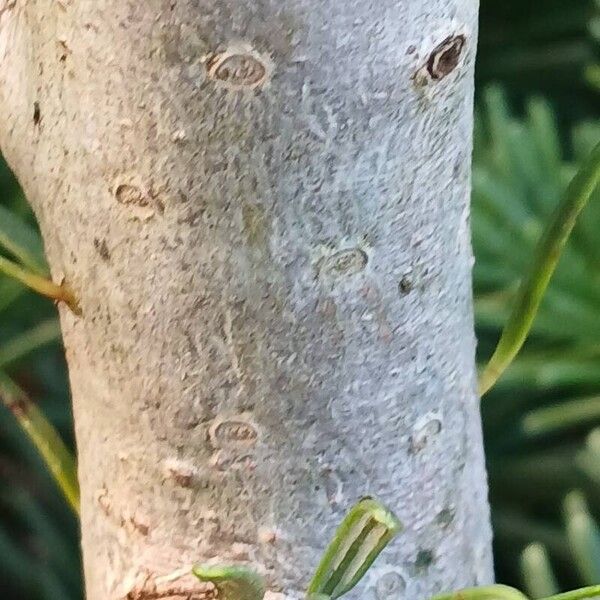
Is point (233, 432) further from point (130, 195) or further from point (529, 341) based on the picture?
point (529, 341)

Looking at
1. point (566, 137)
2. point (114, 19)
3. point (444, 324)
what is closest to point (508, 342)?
point (444, 324)

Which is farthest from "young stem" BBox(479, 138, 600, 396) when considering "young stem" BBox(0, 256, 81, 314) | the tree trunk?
"young stem" BBox(0, 256, 81, 314)

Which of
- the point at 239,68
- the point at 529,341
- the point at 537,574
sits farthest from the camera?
the point at 529,341

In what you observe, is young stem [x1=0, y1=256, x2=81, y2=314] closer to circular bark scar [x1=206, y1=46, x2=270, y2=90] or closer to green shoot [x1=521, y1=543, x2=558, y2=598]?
circular bark scar [x1=206, y1=46, x2=270, y2=90]

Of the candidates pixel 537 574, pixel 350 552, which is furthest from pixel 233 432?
pixel 537 574

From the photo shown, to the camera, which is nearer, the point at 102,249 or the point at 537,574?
the point at 102,249

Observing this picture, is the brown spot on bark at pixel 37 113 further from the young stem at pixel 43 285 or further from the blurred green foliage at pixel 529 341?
the blurred green foliage at pixel 529 341

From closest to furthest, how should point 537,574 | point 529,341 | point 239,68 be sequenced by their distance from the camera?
point 239,68
point 537,574
point 529,341
